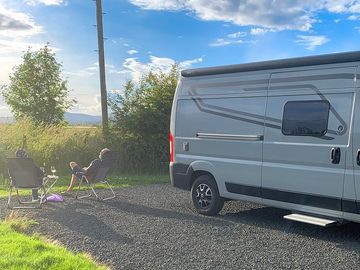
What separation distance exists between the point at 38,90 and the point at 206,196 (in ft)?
67.7

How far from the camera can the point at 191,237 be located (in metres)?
6.89

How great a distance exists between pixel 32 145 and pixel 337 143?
12038 mm

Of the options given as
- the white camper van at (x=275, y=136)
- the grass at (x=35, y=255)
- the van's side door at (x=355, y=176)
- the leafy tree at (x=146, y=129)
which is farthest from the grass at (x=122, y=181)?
the van's side door at (x=355, y=176)

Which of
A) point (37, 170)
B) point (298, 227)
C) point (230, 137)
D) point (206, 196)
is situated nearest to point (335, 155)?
point (298, 227)

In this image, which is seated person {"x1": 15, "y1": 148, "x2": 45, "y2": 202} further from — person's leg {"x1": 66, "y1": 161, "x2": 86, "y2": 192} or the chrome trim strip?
the chrome trim strip

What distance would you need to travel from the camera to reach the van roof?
20.9 ft

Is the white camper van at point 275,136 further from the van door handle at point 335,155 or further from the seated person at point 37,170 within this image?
the seated person at point 37,170

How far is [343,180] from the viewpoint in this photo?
6328 millimetres

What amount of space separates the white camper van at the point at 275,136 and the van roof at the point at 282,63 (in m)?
0.01

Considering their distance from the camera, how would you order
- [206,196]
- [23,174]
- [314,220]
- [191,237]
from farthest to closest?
[23,174] < [206,196] < [191,237] < [314,220]

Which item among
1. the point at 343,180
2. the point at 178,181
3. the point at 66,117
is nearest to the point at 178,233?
the point at 178,181

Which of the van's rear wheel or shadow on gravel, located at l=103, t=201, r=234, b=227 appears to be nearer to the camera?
shadow on gravel, located at l=103, t=201, r=234, b=227

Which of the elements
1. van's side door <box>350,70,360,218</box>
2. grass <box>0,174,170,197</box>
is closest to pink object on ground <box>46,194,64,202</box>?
grass <box>0,174,170,197</box>

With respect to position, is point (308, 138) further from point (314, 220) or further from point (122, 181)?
point (122, 181)
